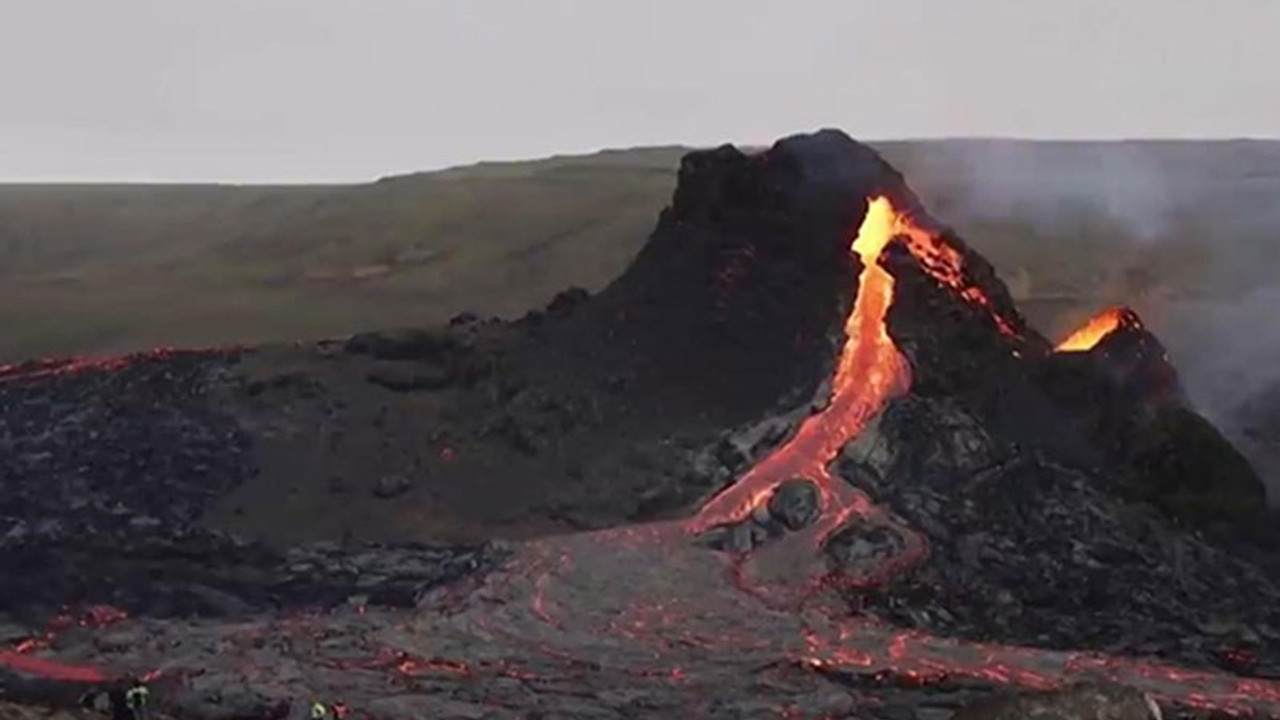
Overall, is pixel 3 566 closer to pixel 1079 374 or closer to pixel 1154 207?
pixel 1079 374

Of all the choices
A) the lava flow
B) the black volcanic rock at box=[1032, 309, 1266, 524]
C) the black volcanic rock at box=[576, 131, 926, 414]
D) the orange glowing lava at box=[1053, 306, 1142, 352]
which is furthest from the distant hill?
the black volcanic rock at box=[1032, 309, 1266, 524]

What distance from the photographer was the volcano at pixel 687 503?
3316 cm

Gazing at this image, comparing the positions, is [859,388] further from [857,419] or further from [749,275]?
[749,275]

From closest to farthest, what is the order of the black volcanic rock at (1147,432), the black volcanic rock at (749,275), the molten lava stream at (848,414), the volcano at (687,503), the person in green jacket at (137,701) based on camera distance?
the person in green jacket at (137,701) → the volcano at (687,503) → the molten lava stream at (848,414) → the black volcanic rock at (1147,432) → the black volcanic rock at (749,275)

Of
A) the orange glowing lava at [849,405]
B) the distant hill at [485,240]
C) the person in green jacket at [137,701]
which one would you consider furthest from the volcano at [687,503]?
the distant hill at [485,240]

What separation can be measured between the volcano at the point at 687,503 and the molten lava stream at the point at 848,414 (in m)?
0.09

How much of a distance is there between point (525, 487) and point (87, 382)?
14.0m

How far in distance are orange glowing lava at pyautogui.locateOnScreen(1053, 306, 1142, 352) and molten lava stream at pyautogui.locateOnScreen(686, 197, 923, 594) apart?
522cm

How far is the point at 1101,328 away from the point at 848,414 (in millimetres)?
8795

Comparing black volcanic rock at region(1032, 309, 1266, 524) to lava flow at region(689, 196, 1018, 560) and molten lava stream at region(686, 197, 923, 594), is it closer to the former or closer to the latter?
lava flow at region(689, 196, 1018, 560)

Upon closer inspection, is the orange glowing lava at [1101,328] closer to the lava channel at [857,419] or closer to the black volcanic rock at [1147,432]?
the black volcanic rock at [1147,432]

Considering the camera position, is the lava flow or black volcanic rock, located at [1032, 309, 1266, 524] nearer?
the lava flow

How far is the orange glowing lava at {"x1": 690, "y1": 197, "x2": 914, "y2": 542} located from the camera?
1515 inches

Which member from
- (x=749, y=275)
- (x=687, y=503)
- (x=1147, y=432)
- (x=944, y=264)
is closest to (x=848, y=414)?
(x=687, y=503)
